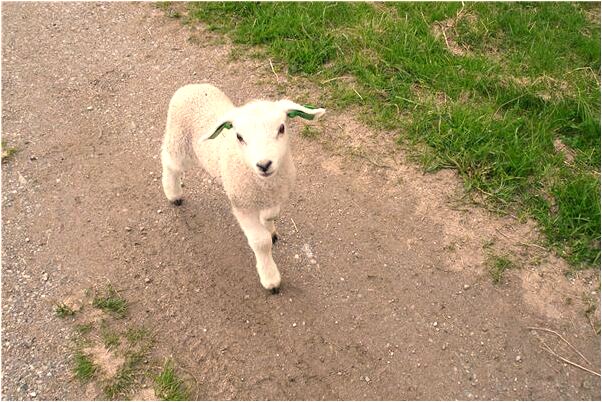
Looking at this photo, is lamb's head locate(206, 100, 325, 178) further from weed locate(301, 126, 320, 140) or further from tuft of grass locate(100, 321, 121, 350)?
weed locate(301, 126, 320, 140)

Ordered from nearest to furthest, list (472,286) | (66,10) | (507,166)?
(472,286)
(507,166)
(66,10)

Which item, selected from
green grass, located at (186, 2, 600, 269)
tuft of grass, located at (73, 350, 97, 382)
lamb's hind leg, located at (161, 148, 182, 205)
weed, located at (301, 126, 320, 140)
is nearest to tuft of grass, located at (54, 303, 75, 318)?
tuft of grass, located at (73, 350, 97, 382)

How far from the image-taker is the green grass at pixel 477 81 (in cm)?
493

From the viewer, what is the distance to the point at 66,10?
7375 mm

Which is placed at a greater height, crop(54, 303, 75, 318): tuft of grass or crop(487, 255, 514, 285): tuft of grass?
crop(54, 303, 75, 318): tuft of grass

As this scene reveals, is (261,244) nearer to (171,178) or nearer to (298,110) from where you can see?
(298,110)

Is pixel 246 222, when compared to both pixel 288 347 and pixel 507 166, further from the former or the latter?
pixel 507 166

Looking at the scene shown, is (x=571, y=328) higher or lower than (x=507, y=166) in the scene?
lower

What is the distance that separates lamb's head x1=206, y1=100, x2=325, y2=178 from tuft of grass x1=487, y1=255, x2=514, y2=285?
2.05 m

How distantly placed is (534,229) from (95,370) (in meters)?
3.69

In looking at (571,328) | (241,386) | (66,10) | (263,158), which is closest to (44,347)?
(241,386)

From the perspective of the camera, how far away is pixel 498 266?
4.48 m

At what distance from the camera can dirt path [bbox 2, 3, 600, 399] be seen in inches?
155

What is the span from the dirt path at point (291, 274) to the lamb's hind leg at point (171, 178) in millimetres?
152
